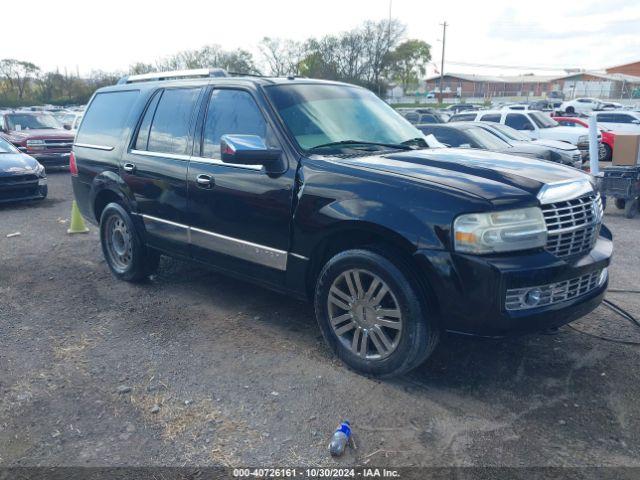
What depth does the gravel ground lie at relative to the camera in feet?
9.40

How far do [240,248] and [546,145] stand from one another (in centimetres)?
1123

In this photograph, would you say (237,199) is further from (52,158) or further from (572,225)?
(52,158)

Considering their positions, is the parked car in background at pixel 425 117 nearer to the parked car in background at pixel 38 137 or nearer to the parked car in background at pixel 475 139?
the parked car in background at pixel 475 139

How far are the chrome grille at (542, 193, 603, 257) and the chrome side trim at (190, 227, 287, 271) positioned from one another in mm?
1762

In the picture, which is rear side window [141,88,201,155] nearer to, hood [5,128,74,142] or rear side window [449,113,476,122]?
hood [5,128,74,142]

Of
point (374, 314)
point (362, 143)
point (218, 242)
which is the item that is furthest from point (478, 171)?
point (218, 242)

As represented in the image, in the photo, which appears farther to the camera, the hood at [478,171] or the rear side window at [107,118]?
the rear side window at [107,118]

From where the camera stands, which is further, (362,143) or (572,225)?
(362,143)

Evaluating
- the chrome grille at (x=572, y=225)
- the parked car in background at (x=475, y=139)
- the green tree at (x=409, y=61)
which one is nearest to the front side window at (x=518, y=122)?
the parked car in background at (x=475, y=139)

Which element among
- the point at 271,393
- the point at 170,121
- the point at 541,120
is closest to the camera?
the point at 271,393

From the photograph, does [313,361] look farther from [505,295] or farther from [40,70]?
[40,70]

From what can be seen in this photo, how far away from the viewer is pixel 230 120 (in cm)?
430

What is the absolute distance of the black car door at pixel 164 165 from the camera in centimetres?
462

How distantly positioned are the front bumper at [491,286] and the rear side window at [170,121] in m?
2.52
